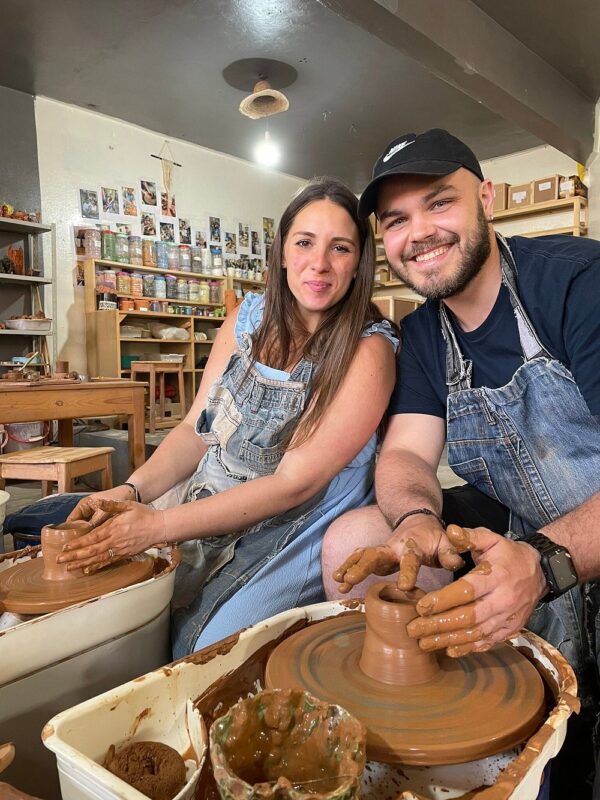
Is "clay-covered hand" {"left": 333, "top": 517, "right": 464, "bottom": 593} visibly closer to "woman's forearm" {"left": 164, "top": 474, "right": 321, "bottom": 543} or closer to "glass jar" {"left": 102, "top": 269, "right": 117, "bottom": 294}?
"woman's forearm" {"left": 164, "top": 474, "right": 321, "bottom": 543}

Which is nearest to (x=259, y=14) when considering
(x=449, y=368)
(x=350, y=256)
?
(x=350, y=256)

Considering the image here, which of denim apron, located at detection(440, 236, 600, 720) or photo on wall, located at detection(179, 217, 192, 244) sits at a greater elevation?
photo on wall, located at detection(179, 217, 192, 244)

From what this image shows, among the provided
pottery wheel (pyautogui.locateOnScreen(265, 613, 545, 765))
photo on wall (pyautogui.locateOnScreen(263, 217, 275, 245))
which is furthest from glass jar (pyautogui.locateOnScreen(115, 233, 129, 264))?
pottery wheel (pyautogui.locateOnScreen(265, 613, 545, 765))

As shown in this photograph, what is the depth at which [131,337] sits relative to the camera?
21.3 feet

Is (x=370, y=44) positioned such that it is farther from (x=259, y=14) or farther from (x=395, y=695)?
(x=395, y=695)

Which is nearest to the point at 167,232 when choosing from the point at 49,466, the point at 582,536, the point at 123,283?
the point at 123,283

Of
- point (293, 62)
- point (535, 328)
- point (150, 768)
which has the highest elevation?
point (293, 62)

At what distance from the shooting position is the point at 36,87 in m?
5.93

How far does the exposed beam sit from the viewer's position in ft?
11.9

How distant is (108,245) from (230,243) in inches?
77.2

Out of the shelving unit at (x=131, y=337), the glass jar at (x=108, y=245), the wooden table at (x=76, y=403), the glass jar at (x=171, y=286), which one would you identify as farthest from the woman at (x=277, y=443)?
the glass jar at (x=171, y=286)

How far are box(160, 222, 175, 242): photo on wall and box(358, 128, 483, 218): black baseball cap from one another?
20.6 ft

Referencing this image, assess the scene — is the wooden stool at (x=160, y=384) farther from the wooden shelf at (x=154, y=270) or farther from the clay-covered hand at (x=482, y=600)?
the clay-covered hand at (x=482, y=600)

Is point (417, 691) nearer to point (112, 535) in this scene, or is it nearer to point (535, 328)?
point (112, 535)
